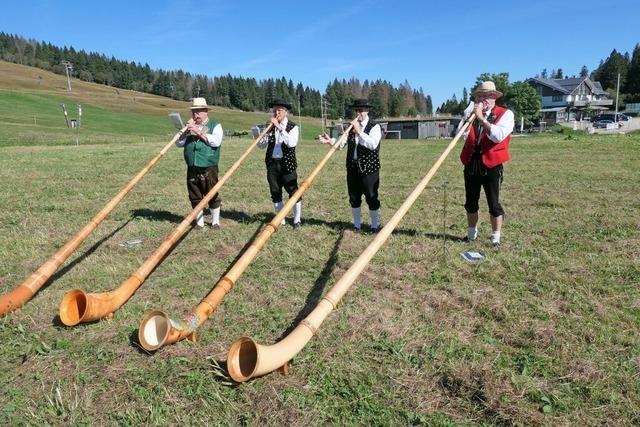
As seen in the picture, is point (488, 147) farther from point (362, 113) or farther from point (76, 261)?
point (76, 261)

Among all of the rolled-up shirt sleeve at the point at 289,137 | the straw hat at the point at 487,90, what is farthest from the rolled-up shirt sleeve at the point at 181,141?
the straw hat at the point at 487,90

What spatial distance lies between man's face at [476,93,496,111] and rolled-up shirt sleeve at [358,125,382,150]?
1488mm

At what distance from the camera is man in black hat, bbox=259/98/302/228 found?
23.6ft

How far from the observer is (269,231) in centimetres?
501

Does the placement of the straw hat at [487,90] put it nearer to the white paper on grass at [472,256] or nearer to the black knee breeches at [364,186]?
the black knee breeches at [364,186]

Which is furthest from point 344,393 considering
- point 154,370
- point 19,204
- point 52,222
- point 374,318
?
point 19,204

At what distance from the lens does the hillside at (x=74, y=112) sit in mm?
47062

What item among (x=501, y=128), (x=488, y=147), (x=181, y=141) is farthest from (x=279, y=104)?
(x=501, y=128)

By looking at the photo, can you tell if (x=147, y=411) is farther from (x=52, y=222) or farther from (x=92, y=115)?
(x=92, y=115)

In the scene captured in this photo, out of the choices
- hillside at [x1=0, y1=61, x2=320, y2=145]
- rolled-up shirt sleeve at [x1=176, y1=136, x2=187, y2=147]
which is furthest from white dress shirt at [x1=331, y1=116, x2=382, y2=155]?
hillside at [x1=0, y1=61, x2=320, y2=145]

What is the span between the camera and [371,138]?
21.4 feet

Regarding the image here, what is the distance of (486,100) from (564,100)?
3195 inches

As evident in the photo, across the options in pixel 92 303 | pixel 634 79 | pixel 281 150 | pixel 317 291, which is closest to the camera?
pixel 92 303

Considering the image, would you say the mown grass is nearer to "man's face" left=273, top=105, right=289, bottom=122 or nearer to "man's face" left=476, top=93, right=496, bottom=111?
"man's face" left=273, top=105, right=289, bottom=122
